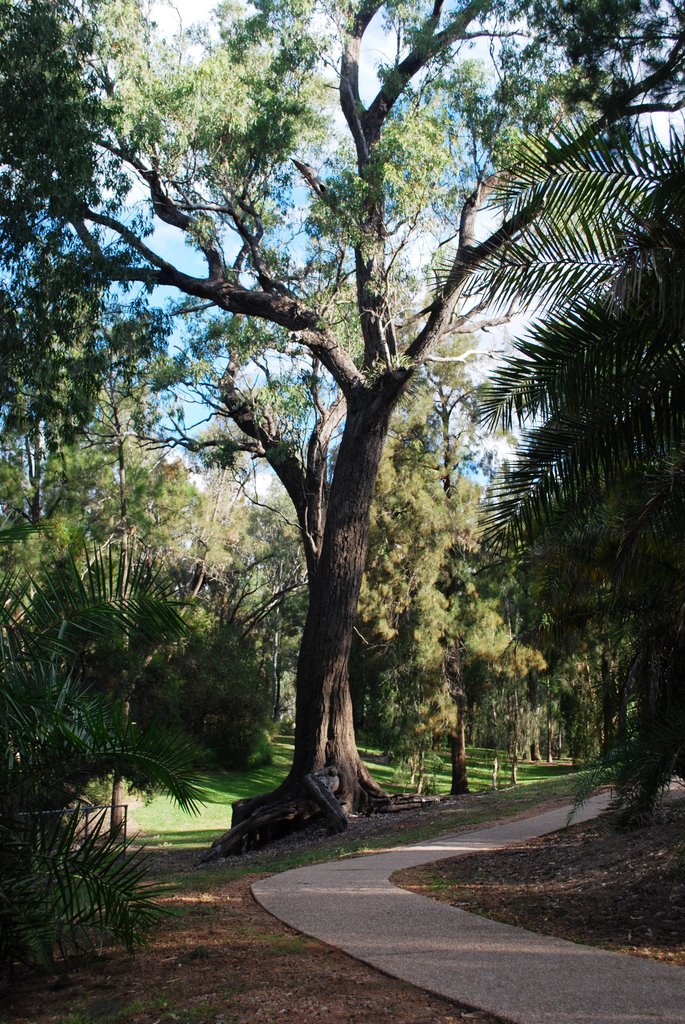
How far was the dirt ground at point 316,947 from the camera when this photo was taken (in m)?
4.69

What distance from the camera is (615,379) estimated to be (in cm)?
689

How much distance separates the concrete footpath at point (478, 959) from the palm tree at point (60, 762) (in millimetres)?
1525

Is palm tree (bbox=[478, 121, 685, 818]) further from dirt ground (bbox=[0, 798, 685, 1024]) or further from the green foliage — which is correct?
the green foliage

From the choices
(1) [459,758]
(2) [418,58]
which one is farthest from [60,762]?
(1) [459,758]

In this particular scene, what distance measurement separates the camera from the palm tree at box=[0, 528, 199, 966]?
17.7 ft

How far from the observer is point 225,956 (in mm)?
5766

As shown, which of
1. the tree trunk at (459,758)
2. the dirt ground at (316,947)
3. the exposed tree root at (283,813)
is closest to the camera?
the dirt ground at (316,947)

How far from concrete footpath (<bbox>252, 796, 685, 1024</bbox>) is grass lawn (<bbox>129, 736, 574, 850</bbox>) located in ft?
29.5

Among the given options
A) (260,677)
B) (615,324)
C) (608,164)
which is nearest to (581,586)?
(615,324)

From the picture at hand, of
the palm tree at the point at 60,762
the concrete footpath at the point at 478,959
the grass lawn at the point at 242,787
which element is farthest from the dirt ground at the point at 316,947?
the grass lawn at the point at 242,787

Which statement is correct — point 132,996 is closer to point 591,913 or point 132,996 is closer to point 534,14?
point 591,913

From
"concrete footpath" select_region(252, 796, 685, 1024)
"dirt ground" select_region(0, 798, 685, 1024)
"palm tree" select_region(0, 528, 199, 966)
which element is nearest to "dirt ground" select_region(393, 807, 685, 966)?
"dirt ground" select_region(0, 798, 685, 1024)

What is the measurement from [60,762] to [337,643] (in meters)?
10.2

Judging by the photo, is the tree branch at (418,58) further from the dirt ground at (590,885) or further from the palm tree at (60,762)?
the palm tree at (60,762)
